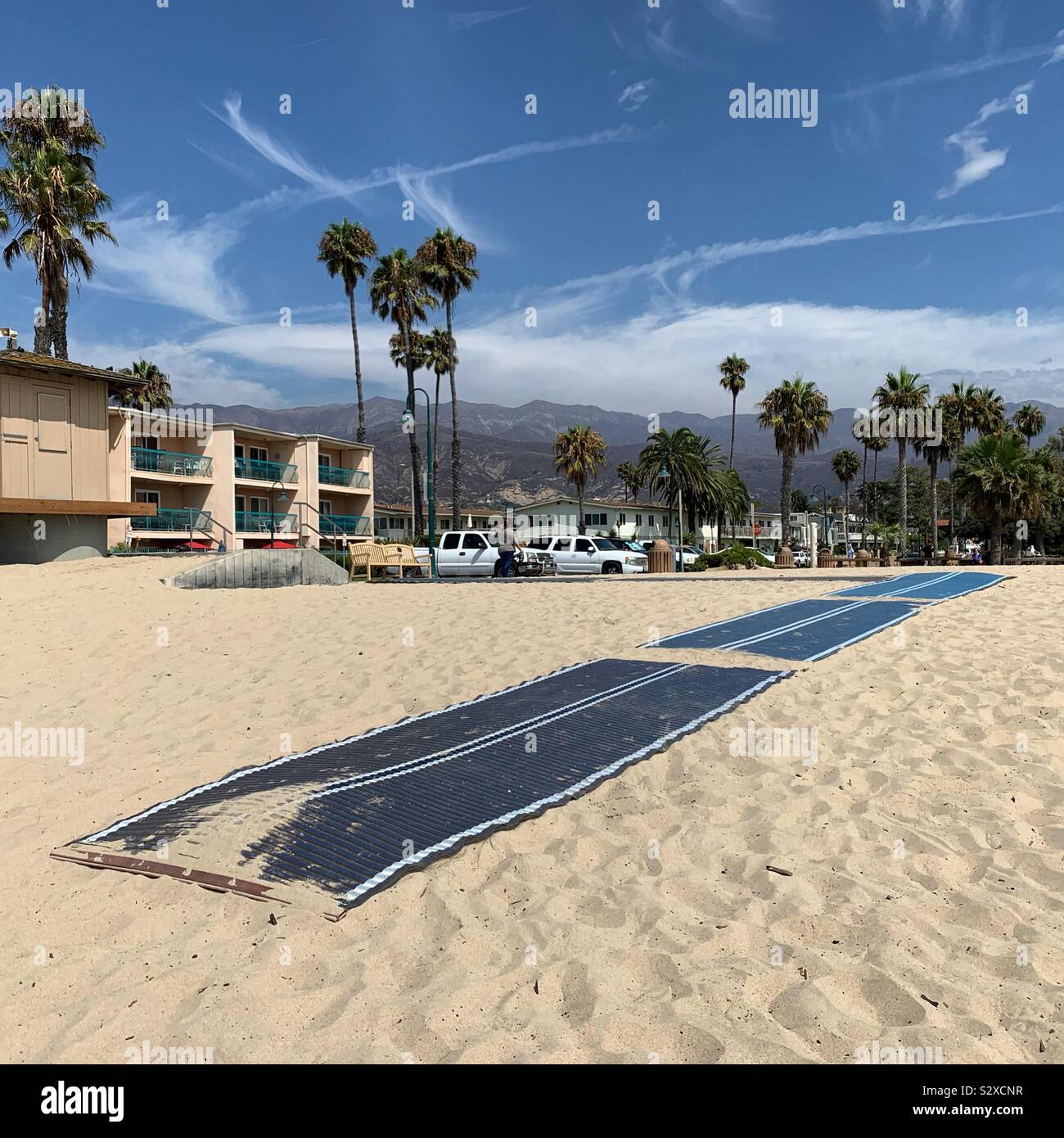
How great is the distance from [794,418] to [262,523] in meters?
36.6

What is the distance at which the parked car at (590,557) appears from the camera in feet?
99.2

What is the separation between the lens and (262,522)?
134 ft

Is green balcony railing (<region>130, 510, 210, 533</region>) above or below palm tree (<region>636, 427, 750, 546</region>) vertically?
below

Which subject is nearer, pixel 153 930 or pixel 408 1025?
pixel 408 1025

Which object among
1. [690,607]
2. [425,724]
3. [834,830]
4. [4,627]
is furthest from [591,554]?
[834,830]

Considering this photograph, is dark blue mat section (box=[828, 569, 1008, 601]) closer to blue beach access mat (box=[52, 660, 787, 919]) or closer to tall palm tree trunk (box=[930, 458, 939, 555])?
blue beach access mat (box=[52, 660, 787, 919])

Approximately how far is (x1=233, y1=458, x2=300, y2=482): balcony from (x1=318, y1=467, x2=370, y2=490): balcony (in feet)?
7.01


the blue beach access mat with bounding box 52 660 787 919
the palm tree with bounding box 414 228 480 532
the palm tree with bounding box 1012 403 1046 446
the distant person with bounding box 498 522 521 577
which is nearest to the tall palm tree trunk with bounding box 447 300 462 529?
the palm tree with bounding box 414 228 480 532

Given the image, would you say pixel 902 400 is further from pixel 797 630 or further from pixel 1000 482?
pixel 797 630

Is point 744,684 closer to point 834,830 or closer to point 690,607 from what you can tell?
point 834,830

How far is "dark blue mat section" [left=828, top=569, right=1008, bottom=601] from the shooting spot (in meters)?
14.9

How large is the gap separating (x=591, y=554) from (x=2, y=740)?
25.0m
